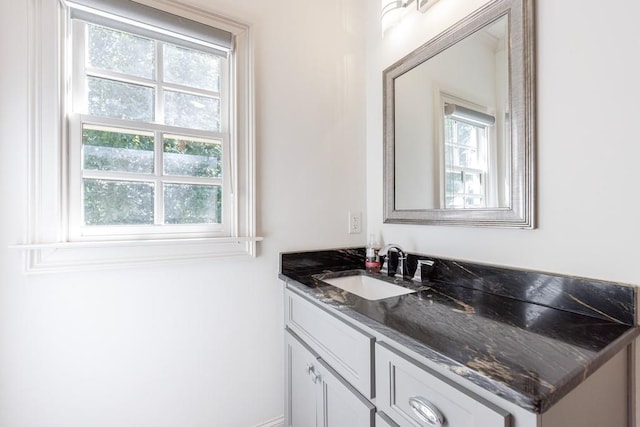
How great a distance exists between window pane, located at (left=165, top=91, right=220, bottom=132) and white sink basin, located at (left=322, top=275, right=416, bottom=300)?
904mm

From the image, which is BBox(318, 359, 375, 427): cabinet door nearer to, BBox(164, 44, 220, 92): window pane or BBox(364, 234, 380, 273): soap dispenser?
BBox(364, 234, 380, 273): soap dispenser

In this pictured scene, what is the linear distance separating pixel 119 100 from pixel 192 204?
1.62 ft

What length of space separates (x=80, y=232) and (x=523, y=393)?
4.54 ft

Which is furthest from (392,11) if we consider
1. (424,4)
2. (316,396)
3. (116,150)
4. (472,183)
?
(316,396)

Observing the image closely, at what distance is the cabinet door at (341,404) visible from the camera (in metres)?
0.78

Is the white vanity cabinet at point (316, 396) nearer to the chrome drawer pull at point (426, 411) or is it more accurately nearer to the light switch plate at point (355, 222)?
the chrome drawer pull at point (426, 411)

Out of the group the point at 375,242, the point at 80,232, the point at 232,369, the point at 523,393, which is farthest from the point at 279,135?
the point at 523,393

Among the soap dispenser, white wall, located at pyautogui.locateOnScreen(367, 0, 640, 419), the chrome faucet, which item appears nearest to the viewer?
white wall, located at pyautogui.locateOnScreen(367, 0, 640, 419)

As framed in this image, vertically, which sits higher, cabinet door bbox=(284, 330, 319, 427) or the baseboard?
cabinet door bbox=(284, 330, 319, 427)

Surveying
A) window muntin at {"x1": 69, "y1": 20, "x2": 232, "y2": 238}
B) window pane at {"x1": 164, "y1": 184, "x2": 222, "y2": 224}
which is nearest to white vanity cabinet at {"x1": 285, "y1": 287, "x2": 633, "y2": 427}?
window pane at {"x1": 164, "y1": 184, "x2": 222, "y2": 224}

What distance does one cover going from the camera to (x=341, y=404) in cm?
88

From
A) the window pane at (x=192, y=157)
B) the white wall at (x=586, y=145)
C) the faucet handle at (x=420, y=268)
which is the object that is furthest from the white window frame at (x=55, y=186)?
the white wall at (x=586, y=145)

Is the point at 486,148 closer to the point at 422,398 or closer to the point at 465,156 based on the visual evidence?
the point at 465,156

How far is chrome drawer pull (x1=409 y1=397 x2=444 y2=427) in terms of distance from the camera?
0.58 m
